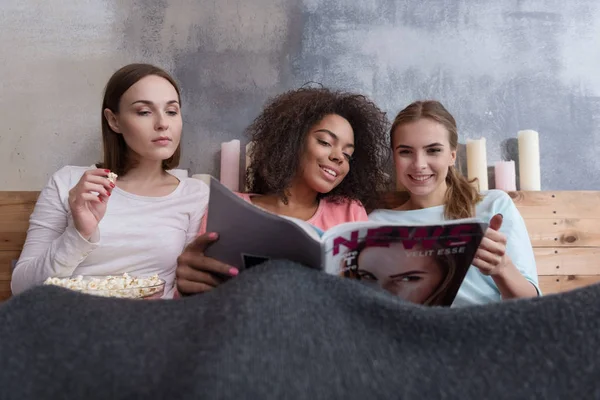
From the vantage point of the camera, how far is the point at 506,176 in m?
1.58

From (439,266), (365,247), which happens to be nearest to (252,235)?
(365,247)

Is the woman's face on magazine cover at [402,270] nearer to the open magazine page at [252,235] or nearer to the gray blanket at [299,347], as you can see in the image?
the open magazine page at [252,235]

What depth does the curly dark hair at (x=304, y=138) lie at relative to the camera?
139cm

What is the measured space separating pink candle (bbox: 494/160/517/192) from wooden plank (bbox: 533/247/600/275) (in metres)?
0.21

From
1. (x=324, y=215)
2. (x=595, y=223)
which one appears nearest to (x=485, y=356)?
(x=324, y=215)

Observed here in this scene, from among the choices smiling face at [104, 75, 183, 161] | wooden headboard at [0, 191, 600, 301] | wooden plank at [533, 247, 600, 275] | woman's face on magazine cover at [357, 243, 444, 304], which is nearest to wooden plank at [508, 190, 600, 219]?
wooden headboard at [0, 191, 600, 301]

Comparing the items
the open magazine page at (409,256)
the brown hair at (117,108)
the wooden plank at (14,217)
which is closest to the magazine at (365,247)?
the open magazine page at (409,256)

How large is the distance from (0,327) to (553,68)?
1807 mm

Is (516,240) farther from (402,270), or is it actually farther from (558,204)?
(402,270)

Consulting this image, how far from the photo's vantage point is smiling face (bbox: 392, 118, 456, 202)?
1393 millimetres

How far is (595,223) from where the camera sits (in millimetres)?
1577

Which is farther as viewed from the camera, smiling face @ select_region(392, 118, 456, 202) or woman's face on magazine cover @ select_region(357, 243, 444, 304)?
smiling face @ select_region(392, 118, 456, 202)

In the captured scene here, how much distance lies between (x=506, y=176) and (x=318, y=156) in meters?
0.66

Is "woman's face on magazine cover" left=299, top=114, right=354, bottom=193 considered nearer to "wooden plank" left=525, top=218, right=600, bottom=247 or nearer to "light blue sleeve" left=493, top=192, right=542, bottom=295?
"light blue sleeve" left=493, top=192, right=542, bottom=295
